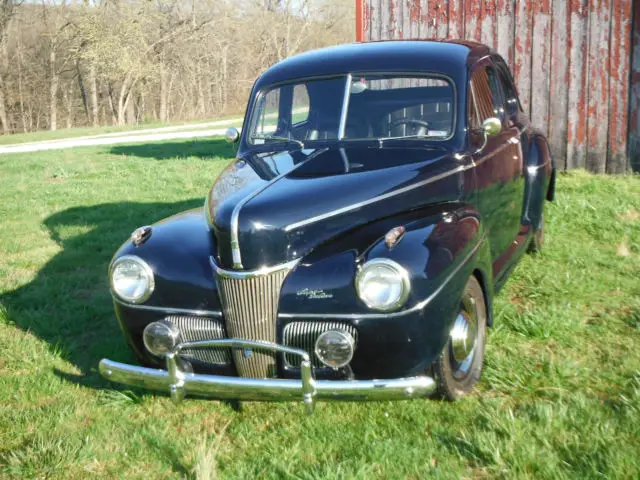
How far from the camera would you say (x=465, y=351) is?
330cm

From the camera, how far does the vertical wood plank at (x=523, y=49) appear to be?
857cm

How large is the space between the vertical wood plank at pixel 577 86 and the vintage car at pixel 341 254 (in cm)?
477

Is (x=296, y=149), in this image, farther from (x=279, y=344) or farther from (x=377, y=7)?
(x=377, y=7)

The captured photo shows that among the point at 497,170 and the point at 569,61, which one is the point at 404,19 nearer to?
the point at 569,61

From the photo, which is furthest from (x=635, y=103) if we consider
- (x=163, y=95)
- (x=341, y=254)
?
(x=163, y=95)

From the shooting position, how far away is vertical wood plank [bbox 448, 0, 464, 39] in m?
9.00

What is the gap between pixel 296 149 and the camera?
3980 millimetres

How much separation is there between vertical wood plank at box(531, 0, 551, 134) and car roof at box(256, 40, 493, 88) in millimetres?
4595

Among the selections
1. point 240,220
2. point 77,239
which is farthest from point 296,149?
point 77,239

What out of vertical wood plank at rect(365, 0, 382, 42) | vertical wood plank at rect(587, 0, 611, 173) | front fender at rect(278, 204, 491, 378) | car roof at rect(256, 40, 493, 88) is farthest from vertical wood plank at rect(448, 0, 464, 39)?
front fender at rect(278, 204, 491, 378)

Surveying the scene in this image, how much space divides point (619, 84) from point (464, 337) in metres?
6.20

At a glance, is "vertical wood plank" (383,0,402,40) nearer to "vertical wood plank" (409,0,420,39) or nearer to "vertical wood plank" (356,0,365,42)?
"vertical wood plank" (409,0,420,39)

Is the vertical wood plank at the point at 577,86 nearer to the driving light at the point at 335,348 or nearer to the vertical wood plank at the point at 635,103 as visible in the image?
the vertical wood plank at the point at 635,103

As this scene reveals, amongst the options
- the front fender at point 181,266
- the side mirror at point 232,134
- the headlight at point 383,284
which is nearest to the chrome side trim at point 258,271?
the front fender at point 181,266
